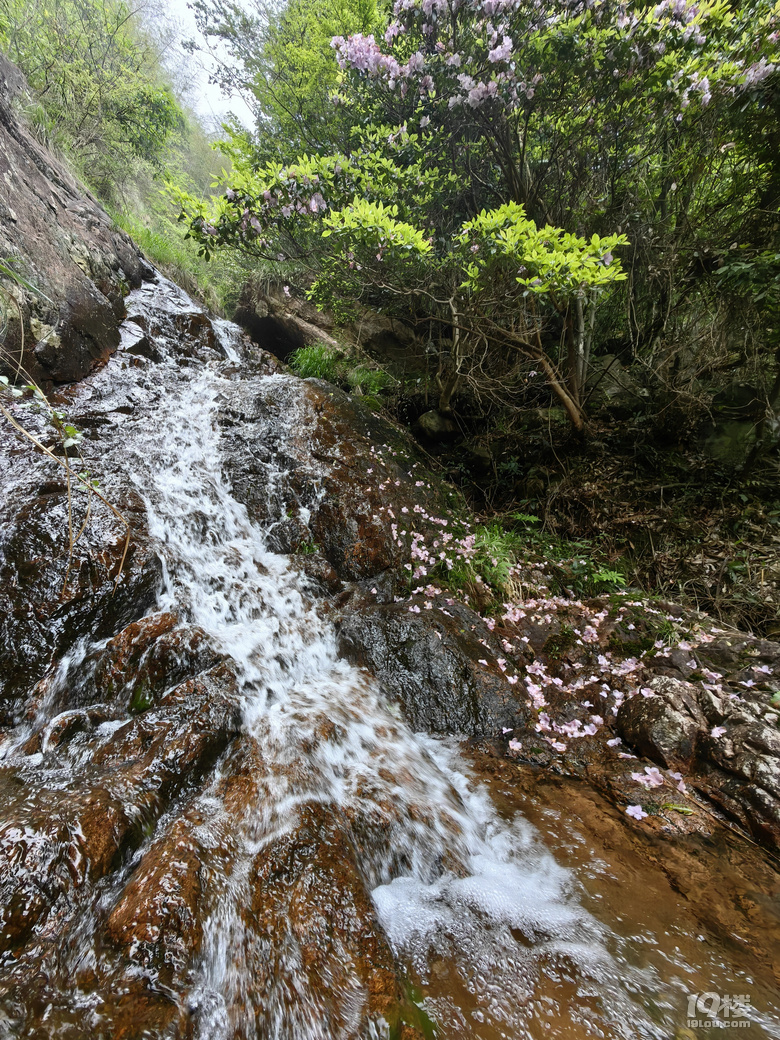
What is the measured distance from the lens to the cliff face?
5.02 meters

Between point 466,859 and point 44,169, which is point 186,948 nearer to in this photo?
point 466,859

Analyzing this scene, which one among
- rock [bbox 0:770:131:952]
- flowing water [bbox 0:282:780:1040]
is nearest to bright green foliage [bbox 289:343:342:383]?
flowing water [bbox 0:282:780:1040]

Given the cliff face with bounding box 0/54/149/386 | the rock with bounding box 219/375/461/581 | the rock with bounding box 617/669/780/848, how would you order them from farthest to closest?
the cliff face with bounding box 0/54/149/386 → the rock with bounding box 219/375/461/581 → the rock with bounding box 617/669/780/848

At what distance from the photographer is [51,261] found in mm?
5703

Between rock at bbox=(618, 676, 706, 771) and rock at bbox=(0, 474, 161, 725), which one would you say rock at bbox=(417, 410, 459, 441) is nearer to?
rock at bbox=(0, 474, 161, 725)

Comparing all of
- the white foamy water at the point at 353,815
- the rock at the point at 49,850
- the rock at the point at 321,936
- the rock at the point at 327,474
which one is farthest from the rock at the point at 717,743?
the rock at the point at 49,850

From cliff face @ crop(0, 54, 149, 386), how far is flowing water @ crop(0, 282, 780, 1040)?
2.84m

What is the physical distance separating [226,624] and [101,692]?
3.40ft

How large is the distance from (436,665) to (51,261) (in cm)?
728

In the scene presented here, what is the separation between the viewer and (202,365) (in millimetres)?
7773

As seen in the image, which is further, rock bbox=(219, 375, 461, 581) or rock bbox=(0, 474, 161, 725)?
rock bbox=(219, 375, 461, 581)

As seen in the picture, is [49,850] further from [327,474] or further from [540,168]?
[540,168]

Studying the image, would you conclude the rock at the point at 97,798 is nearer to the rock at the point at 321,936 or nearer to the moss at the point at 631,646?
the rock at the point at 321,936

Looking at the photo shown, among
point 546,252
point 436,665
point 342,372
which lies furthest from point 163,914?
point 342,372
